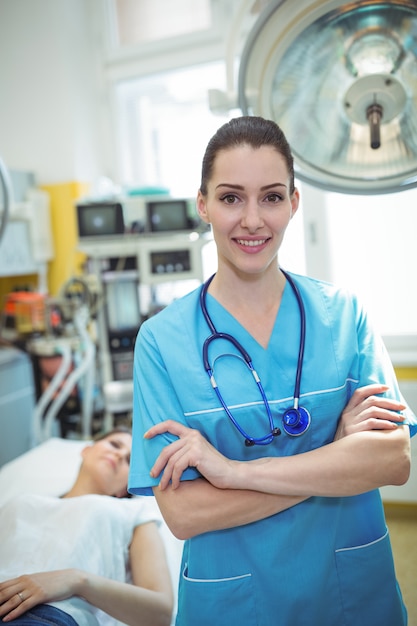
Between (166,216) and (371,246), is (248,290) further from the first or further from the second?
(166,216)

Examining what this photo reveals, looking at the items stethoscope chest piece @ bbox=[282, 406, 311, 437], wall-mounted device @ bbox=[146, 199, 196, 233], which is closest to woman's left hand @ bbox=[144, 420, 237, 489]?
stethoscope chest piece @ bbox=[282, 406, 311, 437]

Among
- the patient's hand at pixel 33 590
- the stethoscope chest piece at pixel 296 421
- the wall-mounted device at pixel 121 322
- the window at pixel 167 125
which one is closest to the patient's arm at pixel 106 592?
the patient's hand at pixel 33 590

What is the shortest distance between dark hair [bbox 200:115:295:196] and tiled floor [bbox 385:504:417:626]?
2.34 feet

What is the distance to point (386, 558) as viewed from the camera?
3.18 feet

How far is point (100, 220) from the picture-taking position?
8.53 feet

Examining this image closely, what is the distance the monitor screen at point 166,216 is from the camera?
252 cm

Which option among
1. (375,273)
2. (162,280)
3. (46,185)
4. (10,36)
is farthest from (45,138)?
(375,273)

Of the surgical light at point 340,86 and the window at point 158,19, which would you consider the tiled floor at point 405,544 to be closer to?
the surgical light at point 340,86

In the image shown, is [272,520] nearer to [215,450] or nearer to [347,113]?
[215,450]

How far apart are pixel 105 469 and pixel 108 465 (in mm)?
14

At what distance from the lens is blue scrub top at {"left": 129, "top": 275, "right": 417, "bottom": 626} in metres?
0.93

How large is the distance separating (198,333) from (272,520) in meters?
0.35

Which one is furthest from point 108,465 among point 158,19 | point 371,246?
point 158,19

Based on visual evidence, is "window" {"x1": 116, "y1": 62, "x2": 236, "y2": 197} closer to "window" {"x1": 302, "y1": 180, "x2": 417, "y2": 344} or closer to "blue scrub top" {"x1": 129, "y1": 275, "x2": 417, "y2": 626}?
"window" {"x1": 302, "y1": 180, "x2": 417, "y2": 344}
